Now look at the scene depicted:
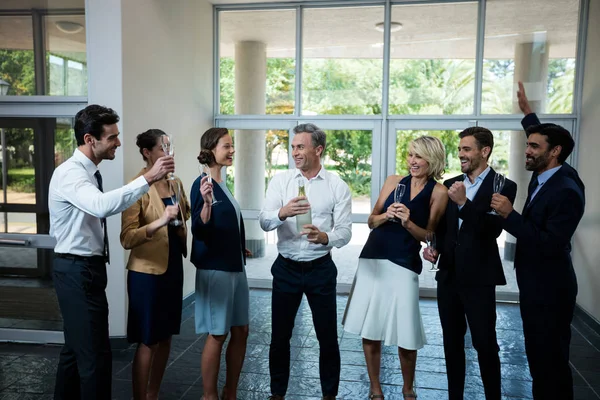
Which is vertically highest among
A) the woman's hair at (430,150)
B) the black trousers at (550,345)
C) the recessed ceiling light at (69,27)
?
the recessed ceiling light at (69,27)

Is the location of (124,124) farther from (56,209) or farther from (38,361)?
(38,361)

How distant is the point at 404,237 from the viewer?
9.70ft

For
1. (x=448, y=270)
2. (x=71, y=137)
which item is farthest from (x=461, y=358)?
(x=71, y=137)

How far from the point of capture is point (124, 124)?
3982 mm

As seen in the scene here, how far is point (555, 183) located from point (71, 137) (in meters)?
3.58

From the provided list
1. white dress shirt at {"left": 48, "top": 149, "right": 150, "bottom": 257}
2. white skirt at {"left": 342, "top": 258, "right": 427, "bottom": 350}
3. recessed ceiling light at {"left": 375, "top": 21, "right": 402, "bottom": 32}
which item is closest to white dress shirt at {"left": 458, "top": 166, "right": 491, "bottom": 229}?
white skirt at {"left": 342, "top": 258, "right": 427, "bottom": 350}

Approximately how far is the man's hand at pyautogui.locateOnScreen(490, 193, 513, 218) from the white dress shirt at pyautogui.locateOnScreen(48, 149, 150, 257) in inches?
Answer: 66.3

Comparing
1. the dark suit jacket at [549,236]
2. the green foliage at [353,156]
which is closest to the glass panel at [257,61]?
the green foliage at [353,156]

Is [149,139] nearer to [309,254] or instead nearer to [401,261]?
[309,254]

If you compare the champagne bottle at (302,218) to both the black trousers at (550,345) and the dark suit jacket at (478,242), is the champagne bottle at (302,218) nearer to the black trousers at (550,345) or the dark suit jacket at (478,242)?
the dark suit jacket at (478,242)

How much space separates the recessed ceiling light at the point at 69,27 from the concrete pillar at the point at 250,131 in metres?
2.34

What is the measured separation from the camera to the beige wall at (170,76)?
4082 mm

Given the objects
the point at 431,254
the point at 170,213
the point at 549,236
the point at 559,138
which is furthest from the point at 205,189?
the point at 559,138

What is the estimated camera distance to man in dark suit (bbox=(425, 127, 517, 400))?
2.77m
